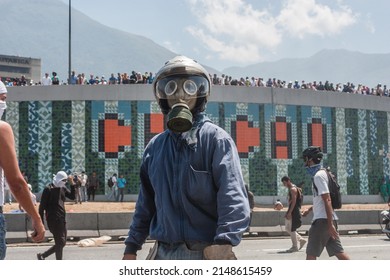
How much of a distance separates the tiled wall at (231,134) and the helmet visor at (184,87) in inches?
1240

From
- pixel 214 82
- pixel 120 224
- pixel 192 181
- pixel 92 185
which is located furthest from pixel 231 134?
pixel 192 181

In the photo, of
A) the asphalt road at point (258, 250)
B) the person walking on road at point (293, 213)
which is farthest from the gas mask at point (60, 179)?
the person walking on road at point (293, 213)

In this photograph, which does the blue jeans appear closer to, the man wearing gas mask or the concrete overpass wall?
the man wearing gas mask

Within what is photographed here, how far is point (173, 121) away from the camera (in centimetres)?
358

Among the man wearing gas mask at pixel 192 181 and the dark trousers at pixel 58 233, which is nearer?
the man wearing gas mask at pixel 192 181

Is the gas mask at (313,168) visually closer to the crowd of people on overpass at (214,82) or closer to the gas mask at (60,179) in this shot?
the gas mask at (60,179)

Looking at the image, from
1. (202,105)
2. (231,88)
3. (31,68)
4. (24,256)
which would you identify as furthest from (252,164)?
(31,68)

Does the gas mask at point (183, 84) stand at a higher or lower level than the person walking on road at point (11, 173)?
higher

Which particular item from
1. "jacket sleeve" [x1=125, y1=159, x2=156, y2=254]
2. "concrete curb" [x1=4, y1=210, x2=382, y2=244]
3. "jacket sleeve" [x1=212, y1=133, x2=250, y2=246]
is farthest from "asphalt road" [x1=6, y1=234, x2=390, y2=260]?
"jacket sleeve" [x1=212, y1=133, x2=250, y2=246]

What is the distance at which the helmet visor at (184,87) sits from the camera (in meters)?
3.83

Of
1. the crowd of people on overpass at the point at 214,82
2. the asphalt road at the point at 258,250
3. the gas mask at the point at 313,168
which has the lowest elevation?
the asphalt road at the point at 258,250

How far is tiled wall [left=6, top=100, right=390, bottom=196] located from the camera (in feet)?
115
